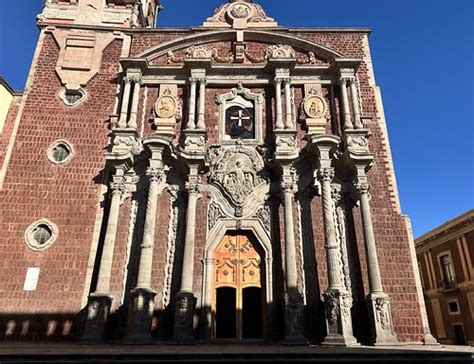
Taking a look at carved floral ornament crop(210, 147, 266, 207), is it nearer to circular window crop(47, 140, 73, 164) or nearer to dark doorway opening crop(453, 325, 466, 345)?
circular window crop(47, 140, 73, 164)

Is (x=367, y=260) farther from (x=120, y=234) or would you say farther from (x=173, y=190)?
(x=120, y=234)

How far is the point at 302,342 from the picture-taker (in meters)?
9.83

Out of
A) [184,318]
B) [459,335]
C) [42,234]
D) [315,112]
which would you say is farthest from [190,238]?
[459,335]

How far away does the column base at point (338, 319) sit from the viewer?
9748 mm

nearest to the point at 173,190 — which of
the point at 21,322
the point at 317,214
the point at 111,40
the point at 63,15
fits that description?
the point at 317,214

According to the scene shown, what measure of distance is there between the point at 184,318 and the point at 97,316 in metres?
2.42

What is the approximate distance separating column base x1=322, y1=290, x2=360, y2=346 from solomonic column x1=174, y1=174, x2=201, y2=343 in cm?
369

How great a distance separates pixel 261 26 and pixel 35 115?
9436 mm

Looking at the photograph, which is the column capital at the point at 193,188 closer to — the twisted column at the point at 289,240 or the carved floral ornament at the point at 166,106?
the twisted column at the point at 289,240

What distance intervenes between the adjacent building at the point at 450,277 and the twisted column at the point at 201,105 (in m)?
16.7

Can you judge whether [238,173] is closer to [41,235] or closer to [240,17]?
[41,235]

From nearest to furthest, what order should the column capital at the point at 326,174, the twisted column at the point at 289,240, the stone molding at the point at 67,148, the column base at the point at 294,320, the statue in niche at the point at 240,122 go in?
the column base at the point at 294,320, the twisted column at the point at 289,240, the column capital at the point at 326,174, the stone molding at the point at 67,148, the statue in niche at the point at 240,122

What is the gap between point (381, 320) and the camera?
33.4ft

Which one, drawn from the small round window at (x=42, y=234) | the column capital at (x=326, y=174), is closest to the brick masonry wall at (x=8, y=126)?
the small round window at (x=42, y=234)
